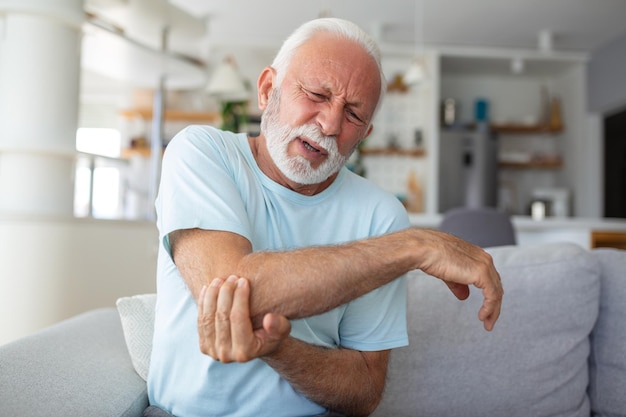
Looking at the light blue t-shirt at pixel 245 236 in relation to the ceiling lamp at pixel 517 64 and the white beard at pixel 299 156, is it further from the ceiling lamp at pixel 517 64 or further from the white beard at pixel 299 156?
the ceiling lamp at pixel 517 64

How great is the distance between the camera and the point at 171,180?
115cm

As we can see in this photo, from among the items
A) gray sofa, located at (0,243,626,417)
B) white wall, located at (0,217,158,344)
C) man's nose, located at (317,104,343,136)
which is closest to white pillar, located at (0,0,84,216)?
white wall, located at (0,217,158,344)

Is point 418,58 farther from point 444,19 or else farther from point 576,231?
point 576,231

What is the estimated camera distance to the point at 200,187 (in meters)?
1.11

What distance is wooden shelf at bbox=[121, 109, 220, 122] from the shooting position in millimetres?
7758

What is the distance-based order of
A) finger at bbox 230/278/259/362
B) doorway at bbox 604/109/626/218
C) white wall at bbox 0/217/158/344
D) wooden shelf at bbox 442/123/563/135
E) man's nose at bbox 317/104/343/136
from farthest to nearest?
wooden shelf at bbox 442/123/563/135, doorway at bbox 604/109/626/218, white wall at bbox 0/217/158/344, man's nose at bbox 317/104/343/136, finger at bbox 230/278/259/362

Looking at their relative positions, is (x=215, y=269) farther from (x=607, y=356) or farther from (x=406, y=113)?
(x=406, y=113)

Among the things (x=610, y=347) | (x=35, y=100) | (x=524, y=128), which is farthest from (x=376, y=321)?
(x=524, y=128)

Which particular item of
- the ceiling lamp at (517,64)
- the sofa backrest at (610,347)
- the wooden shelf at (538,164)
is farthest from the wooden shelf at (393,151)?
the sofa backrest at (610,347)

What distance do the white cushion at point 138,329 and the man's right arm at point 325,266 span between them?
0.39m

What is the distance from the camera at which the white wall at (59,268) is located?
2.86 metres

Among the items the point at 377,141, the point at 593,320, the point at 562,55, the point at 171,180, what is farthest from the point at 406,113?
the point at 171,180

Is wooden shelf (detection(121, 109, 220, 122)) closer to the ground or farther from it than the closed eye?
farther from it

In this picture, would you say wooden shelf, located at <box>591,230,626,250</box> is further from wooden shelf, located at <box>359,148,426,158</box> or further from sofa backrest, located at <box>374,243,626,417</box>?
sofa backrest, located at <box>374,243,626,417</box>
